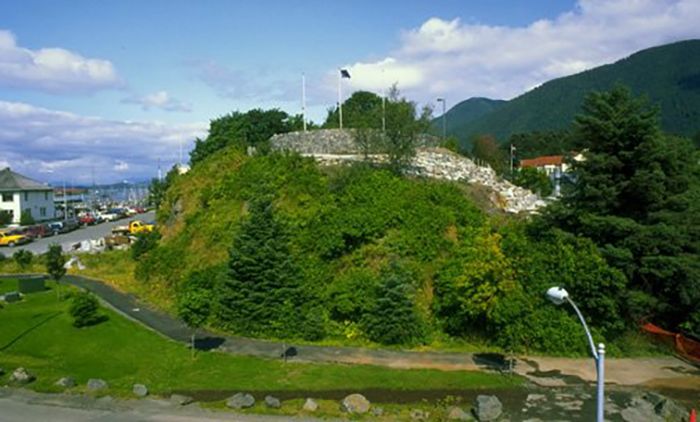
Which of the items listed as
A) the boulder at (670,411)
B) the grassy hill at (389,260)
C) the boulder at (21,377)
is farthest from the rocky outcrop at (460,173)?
the boulder at (21,377)

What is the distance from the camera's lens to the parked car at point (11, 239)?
48.3m

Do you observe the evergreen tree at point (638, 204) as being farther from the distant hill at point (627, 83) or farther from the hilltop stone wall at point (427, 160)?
the distant hill at point (627, 83)

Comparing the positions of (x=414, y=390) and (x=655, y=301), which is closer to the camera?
(x=414, y=390)

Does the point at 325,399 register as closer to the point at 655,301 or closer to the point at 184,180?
the point at 655,301

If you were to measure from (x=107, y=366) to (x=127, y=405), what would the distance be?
12.6 feet

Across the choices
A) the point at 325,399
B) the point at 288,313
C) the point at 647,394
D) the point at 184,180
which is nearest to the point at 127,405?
the point at 325,399

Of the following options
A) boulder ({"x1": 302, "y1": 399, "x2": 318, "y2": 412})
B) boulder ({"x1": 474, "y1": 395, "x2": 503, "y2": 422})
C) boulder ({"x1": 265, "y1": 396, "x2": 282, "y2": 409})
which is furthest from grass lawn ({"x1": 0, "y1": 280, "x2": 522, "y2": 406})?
boulder ({"x1": 474, "y1": 395, "x2": 503, "y2": 422})

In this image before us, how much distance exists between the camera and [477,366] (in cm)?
1878

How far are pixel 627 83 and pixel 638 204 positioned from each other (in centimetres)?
12840

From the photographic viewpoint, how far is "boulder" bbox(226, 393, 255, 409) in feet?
50.2

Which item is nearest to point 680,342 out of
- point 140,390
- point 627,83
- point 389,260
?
point 389,260

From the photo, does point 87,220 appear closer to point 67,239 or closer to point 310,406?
point 67,239

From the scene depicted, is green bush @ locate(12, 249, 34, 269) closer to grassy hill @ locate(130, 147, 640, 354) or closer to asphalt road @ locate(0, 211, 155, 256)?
asphalt road @ locate(0, 211, 155, 256)

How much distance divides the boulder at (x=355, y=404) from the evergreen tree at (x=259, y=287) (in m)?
6.62
